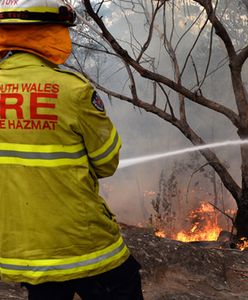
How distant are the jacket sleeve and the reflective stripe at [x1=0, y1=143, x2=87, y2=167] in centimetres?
8

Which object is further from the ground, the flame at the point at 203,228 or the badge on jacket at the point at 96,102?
the badge on jacket at the point at 96,102

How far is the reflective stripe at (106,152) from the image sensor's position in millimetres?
1733

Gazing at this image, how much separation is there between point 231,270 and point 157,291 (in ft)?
3.23

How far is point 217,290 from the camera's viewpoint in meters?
3.99

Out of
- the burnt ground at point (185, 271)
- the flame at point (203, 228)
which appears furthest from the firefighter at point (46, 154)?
the flame at point (203, 228)

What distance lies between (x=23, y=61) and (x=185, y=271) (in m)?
3.09

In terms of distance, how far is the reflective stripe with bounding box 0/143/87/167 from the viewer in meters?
1.64

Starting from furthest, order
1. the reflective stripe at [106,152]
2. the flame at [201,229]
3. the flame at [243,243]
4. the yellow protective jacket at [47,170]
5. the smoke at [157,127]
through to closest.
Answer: the smoke at [157,127] → the flame at [201,229] → the flame at [243,243] → the reflective stripe at [106,152] → the yellow protective jacket at [47,170]

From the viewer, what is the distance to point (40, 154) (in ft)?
5.36

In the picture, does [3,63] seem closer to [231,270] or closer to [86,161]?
[86,161]

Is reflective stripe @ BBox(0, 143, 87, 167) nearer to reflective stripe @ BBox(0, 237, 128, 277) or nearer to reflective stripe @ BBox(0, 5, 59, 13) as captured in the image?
reflective stripe @ BBox(0, 237, 128, 277)

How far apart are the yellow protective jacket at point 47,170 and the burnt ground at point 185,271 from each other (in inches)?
87.6

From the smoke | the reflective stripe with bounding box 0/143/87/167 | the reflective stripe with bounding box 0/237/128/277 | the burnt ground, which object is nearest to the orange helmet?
the reflective stripe with bounding box 0/143/87/167

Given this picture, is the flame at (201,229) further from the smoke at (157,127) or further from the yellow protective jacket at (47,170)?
the yellow protective jacket at (47,170)
